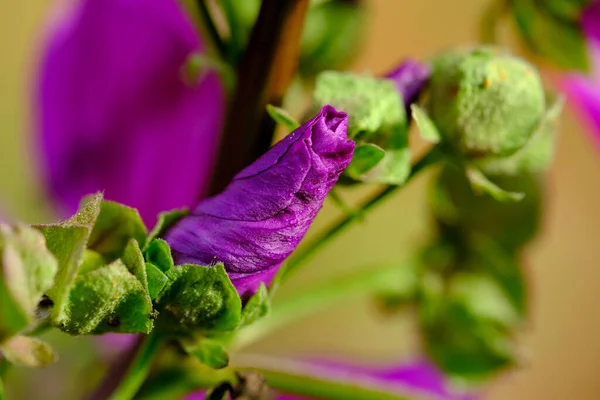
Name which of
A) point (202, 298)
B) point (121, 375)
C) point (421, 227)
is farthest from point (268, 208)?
point (421, 227)

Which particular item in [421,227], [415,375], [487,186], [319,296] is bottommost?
[421,227]

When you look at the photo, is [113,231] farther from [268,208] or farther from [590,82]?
[590,82]

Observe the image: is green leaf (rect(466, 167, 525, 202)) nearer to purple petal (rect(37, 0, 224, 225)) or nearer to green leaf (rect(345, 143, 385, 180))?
green leaf (rect(345, 143, 385, 180))

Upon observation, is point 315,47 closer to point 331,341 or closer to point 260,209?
point 260,209

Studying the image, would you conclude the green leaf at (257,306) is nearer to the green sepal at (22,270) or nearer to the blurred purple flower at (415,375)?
the green sepal at (22,270)

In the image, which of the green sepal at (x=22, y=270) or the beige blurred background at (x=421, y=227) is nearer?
the green sepal at (x=22, y=270)

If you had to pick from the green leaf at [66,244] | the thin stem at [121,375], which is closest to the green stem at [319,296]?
the thin stem at [121,375]
